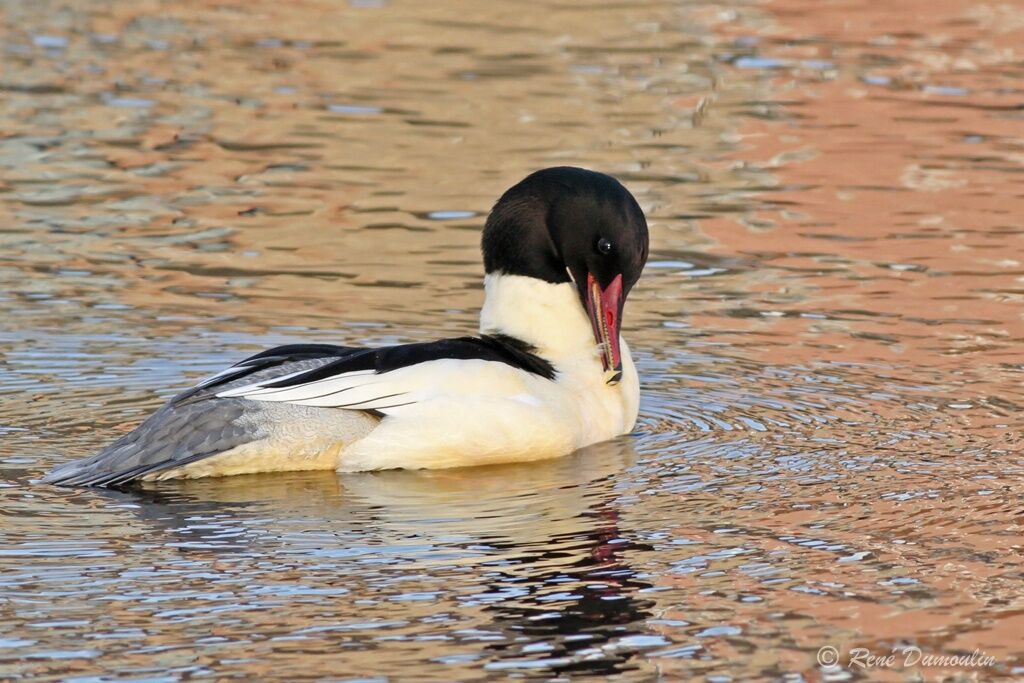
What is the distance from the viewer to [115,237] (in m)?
13.0

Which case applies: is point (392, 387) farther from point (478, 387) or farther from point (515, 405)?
point (515, 405)

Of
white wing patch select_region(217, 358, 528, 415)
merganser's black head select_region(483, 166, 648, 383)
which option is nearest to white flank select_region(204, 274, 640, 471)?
white wing patch select_region(217, 358, 528, 415)

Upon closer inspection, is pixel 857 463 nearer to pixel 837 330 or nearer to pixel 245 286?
pixel 837 330

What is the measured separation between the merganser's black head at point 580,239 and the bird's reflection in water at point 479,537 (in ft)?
2.09

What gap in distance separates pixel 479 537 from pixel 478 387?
110 centimetres

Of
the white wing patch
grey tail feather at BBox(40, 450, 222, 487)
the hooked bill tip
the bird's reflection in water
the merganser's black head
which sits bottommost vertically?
the bird's reflection in water

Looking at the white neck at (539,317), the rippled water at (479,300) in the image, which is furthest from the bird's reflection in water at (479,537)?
the white neck at (539,317)

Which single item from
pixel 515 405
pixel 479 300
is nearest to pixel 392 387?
pixel 515 405

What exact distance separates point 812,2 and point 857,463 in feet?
50.2

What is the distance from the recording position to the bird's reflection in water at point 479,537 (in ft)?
20.4

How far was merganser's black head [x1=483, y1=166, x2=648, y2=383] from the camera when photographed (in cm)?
862

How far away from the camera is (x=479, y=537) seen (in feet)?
23.8

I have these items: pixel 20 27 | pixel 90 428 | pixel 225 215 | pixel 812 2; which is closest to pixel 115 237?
pixel 225 215

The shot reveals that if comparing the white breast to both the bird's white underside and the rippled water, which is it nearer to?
the bird's white underside
